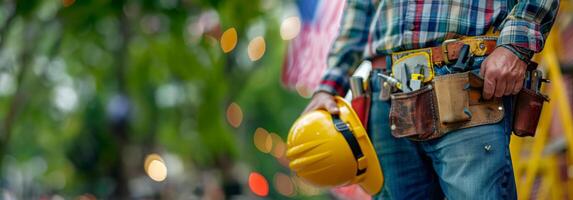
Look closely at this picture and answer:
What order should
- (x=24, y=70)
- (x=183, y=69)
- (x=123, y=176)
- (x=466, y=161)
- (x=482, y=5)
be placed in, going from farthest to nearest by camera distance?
(x=123, y=176) → (x=183, y=69) → (x=24, y=70) → (x=482, y=5) → (x=466, y=161)

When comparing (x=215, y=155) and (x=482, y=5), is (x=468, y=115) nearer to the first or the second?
(x=482, y=5)

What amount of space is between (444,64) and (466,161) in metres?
0.25

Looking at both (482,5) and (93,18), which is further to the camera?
(93,18)

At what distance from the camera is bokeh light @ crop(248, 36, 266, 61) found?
1234 centimetres

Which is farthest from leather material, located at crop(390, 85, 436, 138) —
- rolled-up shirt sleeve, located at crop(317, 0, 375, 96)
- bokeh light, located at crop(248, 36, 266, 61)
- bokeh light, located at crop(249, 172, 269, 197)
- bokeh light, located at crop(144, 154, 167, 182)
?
bokeh light, located at crop(144, 154, 167, 182)

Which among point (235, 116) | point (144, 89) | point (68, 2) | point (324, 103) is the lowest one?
point (235, 116)

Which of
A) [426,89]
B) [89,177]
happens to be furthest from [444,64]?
[89,177]

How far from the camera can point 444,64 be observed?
2.22m

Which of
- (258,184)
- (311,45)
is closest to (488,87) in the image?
(311,45)

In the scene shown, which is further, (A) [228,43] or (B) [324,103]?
(A) [228,43]

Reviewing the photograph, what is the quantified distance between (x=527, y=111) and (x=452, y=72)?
21 centimetres

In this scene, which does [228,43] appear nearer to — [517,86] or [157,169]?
[517,86]

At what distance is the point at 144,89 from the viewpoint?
440 inches

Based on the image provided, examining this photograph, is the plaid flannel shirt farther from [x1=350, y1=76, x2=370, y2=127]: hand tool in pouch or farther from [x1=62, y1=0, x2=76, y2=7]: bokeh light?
[x1=62, y1=0, x2=76, y2=7]: bokeh light
